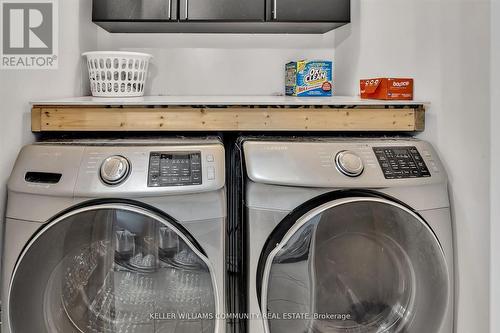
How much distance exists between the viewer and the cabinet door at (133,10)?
1678 mm

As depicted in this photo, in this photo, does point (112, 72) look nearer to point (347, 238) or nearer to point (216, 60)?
point (216, 60)

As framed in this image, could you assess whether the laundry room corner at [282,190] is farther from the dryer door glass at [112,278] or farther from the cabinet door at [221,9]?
the cabinet door at [221,9]

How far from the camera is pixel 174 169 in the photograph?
112 centimetres

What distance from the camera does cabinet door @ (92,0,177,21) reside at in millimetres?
1678

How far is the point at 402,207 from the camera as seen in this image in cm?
114

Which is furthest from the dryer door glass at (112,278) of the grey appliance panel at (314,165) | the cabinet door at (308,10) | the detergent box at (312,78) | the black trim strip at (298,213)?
the cabinet door at (308,10)

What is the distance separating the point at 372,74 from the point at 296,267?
885 millimetres

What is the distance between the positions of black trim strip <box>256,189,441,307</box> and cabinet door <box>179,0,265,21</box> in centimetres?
95

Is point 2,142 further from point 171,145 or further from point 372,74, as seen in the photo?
point 372,74

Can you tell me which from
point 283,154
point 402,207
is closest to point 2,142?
point 283,154

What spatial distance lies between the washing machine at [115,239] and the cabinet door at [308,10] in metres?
0.85

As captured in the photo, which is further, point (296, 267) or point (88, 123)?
point (88, 123)

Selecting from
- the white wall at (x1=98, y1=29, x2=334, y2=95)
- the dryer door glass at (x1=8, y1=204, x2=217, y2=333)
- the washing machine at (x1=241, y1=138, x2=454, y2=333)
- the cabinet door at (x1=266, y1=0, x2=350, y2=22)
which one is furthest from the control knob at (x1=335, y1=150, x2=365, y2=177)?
the white wall at (x1=98, y1=29, x2=334, y2=95)

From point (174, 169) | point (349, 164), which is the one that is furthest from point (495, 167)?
point (174, 169)
